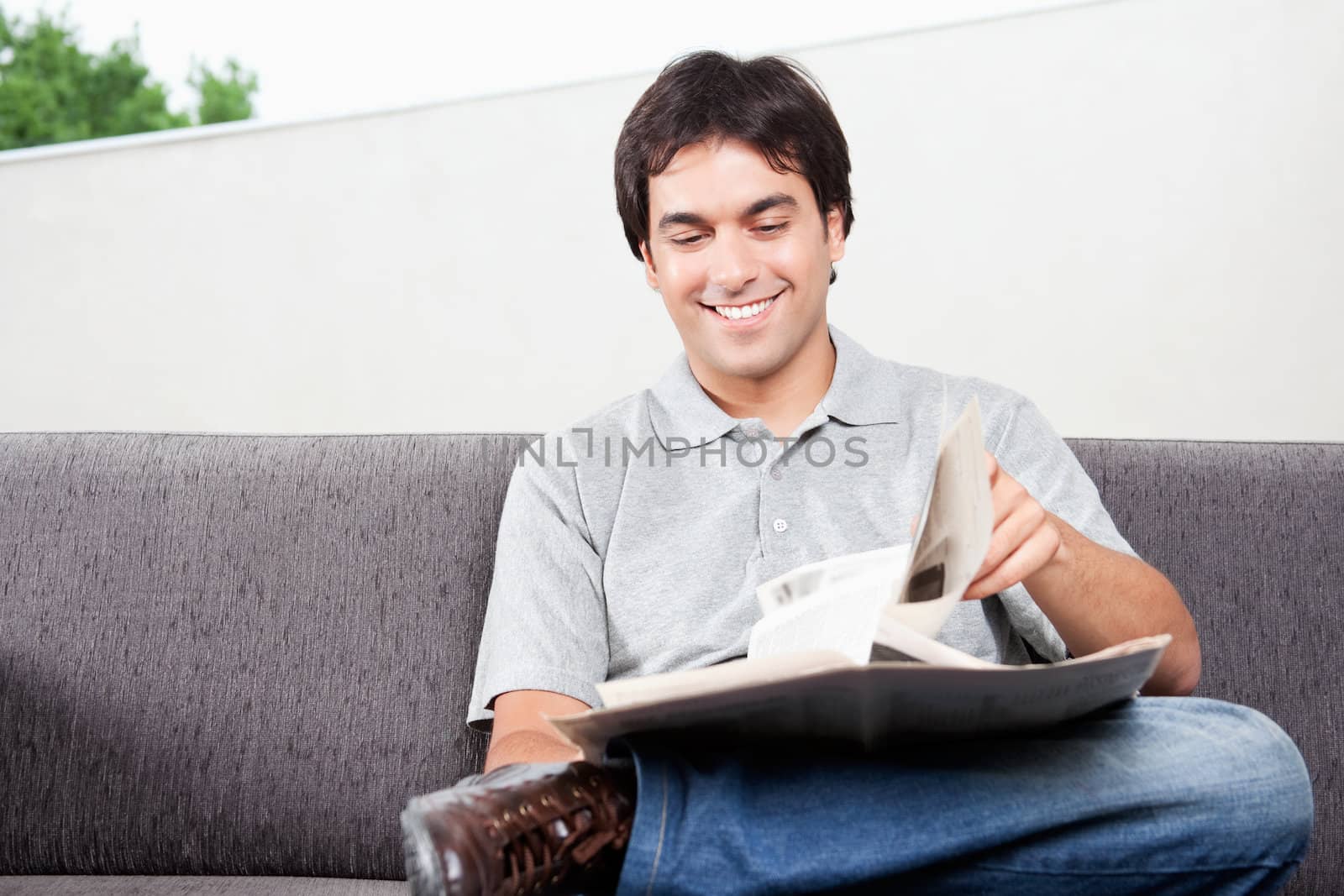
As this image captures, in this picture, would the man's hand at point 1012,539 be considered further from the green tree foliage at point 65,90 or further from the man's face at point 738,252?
the green tree foliage at point 65,90

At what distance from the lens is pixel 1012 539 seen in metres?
1.04

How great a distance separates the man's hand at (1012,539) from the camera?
1.04 m

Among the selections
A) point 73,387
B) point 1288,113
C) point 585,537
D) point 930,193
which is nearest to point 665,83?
point 585,537

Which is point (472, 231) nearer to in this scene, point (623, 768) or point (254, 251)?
point (254, 251)

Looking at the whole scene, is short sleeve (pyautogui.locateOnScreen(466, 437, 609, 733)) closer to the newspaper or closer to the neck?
the neck

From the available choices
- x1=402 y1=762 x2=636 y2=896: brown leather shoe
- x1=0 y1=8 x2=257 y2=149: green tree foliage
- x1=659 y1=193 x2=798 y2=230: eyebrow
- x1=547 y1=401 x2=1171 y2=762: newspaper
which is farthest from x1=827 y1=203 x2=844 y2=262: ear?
x1=0 y1=8 x2=257 y2=149: green tree foliage

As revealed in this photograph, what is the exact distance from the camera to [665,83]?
1610mm

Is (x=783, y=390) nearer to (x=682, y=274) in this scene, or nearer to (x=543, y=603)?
(x=682, y=274)

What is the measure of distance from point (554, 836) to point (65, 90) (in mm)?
3432

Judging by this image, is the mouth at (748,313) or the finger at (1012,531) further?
the mouth at (748,313)

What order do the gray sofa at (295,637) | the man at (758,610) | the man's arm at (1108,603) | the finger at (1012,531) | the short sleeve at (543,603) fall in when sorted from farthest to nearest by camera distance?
the gray sofa at (295,637) → the short sleeve at (543,603) → the man's arm at (1108,603) → the finger at (1012,531) → the man at (758,610)

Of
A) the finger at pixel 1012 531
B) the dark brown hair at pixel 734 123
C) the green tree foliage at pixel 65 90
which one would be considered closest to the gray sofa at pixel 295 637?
the dark brown hair at pixel 734 123

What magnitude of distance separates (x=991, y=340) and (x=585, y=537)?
3.76 ft

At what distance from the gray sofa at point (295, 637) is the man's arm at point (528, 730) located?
0.66 ft
